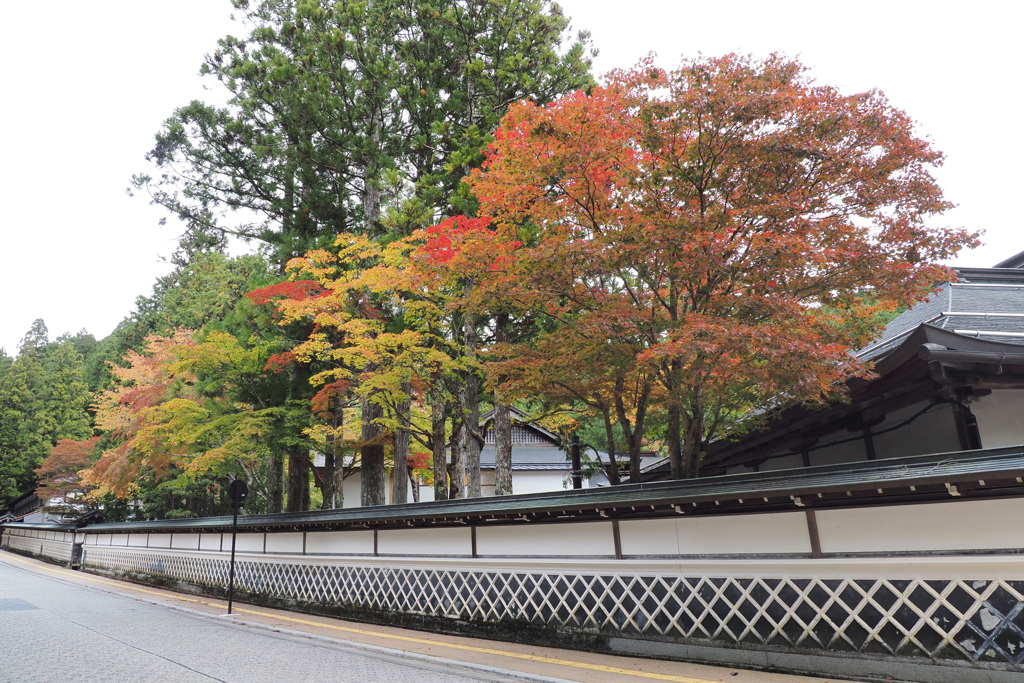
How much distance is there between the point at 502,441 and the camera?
48.8ft

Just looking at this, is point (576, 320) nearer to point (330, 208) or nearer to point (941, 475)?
point (941, 475)

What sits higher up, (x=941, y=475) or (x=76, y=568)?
(x=941, y=475)

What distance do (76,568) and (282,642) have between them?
27.8 metres

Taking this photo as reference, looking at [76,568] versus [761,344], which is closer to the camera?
[761,344]

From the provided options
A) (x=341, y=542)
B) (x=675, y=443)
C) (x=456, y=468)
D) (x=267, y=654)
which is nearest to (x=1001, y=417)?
(x=675, y=443)

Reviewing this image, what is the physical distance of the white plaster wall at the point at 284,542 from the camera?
13.8 m

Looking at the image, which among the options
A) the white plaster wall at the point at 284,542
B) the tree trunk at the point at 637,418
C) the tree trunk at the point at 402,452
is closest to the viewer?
the tree trunk at the point at 637,418

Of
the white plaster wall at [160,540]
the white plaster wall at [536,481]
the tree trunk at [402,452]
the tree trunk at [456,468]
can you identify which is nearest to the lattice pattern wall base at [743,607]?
the tree trunk at [402,452]

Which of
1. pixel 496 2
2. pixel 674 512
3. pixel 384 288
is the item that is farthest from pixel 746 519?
pixel 496 2

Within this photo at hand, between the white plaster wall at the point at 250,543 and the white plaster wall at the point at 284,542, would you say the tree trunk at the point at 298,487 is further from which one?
the white plaster wall at the point at 284,542

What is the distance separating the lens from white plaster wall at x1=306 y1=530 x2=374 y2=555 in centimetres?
1189

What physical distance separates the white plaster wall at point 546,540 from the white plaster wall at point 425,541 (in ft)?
1.18

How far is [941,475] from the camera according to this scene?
519cm

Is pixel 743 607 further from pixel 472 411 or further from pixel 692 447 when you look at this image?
pixel 472 411
